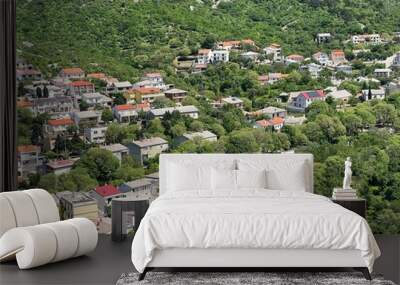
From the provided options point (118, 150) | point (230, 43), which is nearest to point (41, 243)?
point (118, 150)

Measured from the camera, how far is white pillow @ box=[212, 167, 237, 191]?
25.6ft

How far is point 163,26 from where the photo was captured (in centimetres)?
899

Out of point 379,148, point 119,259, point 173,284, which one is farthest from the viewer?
point 379,148

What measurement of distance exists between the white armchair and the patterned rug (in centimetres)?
74

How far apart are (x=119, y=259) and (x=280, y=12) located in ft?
12.1

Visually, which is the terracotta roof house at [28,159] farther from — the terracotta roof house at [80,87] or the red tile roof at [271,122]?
the red tile roof at [271,122]

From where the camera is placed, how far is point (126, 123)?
891cm

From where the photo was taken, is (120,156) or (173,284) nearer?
(173,284)

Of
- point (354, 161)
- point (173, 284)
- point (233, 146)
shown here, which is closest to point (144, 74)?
point (233, 146)

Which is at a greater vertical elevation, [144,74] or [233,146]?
[144,74]

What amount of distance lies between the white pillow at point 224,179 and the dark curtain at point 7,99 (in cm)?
231

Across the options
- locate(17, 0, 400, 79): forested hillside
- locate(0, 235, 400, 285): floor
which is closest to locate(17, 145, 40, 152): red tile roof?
locate(17, 0, 400, 79): forested hillside

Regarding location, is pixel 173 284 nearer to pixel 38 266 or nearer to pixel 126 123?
pixel 38 266

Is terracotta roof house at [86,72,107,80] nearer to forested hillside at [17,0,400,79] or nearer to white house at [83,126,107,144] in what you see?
forested hillside at [17,0,400,79]
